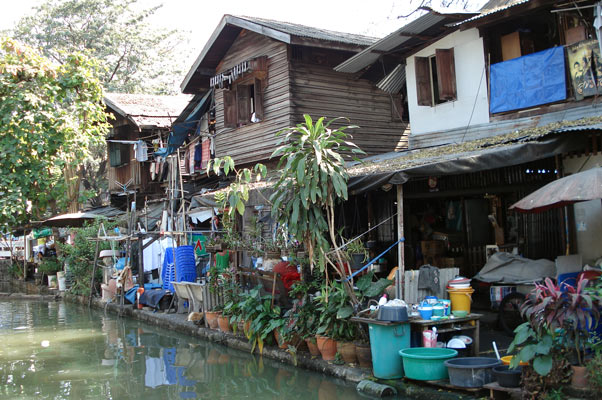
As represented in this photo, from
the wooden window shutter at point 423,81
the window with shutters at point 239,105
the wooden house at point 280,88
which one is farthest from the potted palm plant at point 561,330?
the window with shutters at point 239,105

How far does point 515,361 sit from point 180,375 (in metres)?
5.80

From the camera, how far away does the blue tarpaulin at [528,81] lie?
10.7 metres

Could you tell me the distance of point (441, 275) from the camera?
29.2 feet

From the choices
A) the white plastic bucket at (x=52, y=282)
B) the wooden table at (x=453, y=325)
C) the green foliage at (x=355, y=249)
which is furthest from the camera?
the white plastic bucket at (x=52, y=282)

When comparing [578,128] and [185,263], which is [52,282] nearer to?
[185,263]

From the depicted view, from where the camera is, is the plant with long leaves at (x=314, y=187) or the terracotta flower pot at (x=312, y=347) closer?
the plant with long leaves at (x=314, y=187)

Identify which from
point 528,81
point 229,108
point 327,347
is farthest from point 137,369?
point 229,108

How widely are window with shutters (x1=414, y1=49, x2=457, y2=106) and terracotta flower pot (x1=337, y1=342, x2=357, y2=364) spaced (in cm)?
641

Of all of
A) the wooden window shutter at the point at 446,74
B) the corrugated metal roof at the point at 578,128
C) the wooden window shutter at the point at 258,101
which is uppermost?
the wooden window shutter at the point at 258,101

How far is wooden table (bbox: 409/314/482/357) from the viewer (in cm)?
795

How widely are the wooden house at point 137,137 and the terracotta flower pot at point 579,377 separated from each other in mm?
18730

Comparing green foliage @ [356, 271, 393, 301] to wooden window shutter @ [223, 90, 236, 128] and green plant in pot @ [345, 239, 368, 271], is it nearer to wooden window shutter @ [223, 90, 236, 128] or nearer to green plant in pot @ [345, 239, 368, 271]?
green plant in pot @ [345, 239, 368, 271]

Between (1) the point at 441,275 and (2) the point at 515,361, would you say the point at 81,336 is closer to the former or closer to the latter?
(1) the point at 441,275

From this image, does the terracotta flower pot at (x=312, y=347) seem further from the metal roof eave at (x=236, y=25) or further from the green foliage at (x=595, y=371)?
the metal roof eave at (x=236, y=25)
